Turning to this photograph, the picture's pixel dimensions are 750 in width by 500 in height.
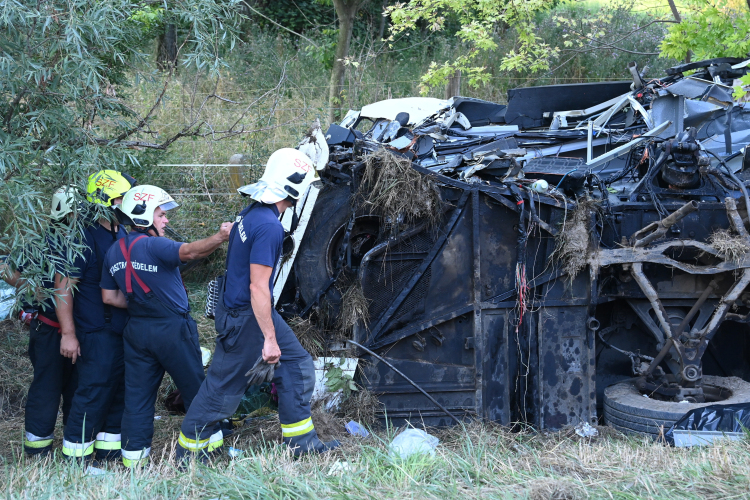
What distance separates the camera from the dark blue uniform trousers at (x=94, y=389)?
164 inches

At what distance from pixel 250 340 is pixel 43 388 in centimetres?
154

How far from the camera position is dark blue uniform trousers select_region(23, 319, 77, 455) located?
4.29m

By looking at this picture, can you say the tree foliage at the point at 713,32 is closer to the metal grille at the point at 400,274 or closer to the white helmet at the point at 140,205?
the metal grille at the point at 400,274

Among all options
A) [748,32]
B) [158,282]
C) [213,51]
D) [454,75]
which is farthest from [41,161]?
[454,75]

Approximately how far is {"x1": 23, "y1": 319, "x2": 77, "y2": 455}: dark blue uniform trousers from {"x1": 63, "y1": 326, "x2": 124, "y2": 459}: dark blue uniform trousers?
0.59ft

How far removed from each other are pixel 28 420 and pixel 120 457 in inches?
24.4

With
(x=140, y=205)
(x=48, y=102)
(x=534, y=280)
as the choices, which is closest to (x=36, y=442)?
(x=140, y=205)

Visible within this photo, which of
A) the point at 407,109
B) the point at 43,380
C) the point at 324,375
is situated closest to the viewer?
the point at 43,380

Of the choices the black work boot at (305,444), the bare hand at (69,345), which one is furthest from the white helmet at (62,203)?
the black work boot at (305,444)

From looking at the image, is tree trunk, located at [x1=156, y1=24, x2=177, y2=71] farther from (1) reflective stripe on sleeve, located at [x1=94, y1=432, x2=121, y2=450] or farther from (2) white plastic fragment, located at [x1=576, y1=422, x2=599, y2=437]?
(2) white plastic fragment, located at [x1=576, y1=422, x2=599, y2=437]

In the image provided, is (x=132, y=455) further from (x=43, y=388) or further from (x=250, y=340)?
(x=250, y=340)

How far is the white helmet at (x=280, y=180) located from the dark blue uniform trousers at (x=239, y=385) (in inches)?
24.9

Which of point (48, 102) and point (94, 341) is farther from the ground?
point (48, 102)

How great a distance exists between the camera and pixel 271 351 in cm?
364
